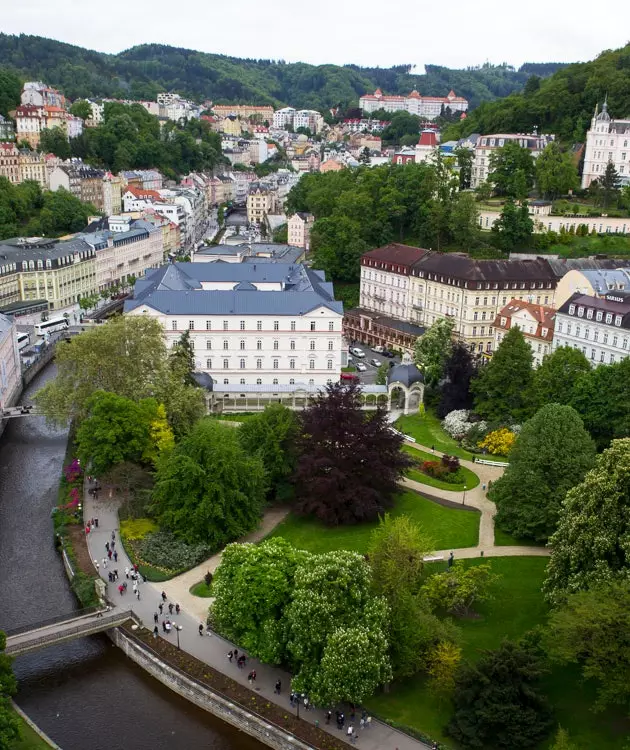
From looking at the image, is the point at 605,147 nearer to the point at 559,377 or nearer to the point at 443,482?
the point at 559,377

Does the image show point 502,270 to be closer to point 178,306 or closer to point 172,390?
point 178,306

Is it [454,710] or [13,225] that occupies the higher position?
[13,225]

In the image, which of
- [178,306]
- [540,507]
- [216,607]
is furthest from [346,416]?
[178,306]

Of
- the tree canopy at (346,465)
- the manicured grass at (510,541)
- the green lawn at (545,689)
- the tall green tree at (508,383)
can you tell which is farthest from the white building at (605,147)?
the green lawn at (545,689)

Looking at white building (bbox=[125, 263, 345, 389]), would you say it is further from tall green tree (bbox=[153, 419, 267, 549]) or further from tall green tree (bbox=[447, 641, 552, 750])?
tall green tree (bbox=[447, 641, 552, 750])

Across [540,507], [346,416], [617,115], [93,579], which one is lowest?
[93,579]

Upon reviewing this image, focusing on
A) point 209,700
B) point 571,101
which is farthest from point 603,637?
point 571,101
